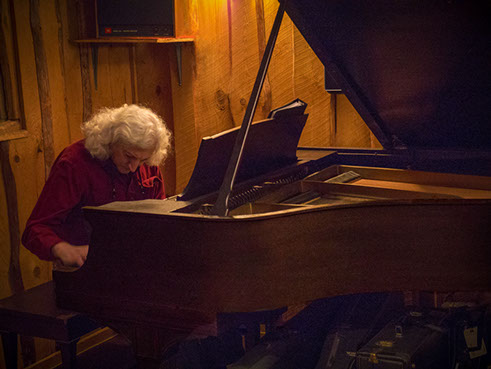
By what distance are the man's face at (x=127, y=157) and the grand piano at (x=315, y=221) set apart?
1.32ft

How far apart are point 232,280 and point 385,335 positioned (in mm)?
836

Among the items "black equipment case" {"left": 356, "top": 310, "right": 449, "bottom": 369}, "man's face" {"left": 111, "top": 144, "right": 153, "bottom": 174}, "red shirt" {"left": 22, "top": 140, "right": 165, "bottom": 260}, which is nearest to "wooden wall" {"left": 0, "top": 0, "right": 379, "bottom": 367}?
"red shirt" {"left": 22, "top": 140, "right": 165, "bottom": 260}

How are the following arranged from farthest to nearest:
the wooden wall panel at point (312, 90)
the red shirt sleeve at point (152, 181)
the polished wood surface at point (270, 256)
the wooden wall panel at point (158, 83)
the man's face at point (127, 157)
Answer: the wooden wall panel at point (158, 83)
the wooden wall panel at point (312, 90)
the red shirt sleeve at point (152, 181)
the man's face at point (127, 157)
the polished wood surface at point (270, 256)

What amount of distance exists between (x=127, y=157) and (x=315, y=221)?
979 millimetres

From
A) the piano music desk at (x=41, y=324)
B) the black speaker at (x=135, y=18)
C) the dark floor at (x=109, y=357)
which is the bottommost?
the dark floor at (x=109, y=357)

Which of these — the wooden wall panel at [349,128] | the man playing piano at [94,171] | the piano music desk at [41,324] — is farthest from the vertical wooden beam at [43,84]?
the wooden wall panel at [349,128]

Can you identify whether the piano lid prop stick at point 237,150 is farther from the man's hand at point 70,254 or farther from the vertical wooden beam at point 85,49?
the vertical wooden beam at point 85,49

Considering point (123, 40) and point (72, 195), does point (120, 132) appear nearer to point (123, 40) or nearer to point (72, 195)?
point (72, 195)

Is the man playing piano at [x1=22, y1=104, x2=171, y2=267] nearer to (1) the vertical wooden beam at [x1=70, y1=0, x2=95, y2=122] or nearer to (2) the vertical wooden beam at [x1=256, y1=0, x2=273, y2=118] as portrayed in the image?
(1) the vertical wooden beam at [x1=70, y1=0, x2=95, y2=122]

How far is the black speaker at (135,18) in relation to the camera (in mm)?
3223

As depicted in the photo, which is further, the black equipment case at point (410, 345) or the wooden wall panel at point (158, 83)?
the wooden wall panel at point (158, 83)

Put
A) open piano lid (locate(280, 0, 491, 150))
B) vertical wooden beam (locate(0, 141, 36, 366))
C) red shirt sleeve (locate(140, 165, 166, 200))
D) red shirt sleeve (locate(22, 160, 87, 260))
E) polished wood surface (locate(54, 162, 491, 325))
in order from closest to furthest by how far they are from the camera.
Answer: polished wood surface (locate(54, 162, 491, 325)) < open piano lid (locate(280, 0, 491, 150)) < red shirt sleeve (locate(22, 160, 87, 260)) < red shirt sleeve (locate(140, 165, 166, 200)) < vertical wooden beam (locate(0, 141, 36, 366))

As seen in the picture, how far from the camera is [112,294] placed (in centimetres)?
192

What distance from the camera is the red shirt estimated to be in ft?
7.96
